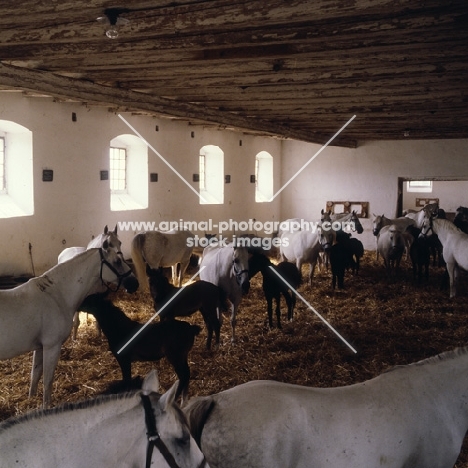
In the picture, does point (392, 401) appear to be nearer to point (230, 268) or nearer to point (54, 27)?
point (54, 27)

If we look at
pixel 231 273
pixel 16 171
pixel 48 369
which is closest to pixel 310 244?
pixel 231 273

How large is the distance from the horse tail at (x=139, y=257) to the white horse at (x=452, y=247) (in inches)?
203

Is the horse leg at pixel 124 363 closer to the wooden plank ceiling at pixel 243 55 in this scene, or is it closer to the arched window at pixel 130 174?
the wooden plank ceiling at pixel 243 55

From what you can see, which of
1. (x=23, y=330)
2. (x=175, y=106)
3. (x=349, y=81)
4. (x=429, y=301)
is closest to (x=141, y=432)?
(x=23, y=330)

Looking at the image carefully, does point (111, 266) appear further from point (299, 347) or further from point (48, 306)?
point (299, 347)

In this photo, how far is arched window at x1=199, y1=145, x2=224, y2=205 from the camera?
43.3 feet

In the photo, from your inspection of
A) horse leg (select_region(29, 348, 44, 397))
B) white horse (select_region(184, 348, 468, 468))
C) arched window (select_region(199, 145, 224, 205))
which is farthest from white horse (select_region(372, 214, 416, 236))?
white horse (select_region(184, 348, 468, 468))

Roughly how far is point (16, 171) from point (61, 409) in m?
6.89

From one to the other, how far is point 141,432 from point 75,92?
15.3ft

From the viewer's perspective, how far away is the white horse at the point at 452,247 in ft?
26.6

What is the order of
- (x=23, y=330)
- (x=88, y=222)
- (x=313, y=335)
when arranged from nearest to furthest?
(x=23, y=330)
(x=313, y=335)
(x=88, y=222)

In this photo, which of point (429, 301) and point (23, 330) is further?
point (429, 301)

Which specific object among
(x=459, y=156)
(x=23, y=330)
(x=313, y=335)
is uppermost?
(x=459, y=156)

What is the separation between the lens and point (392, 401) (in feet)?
7.88
